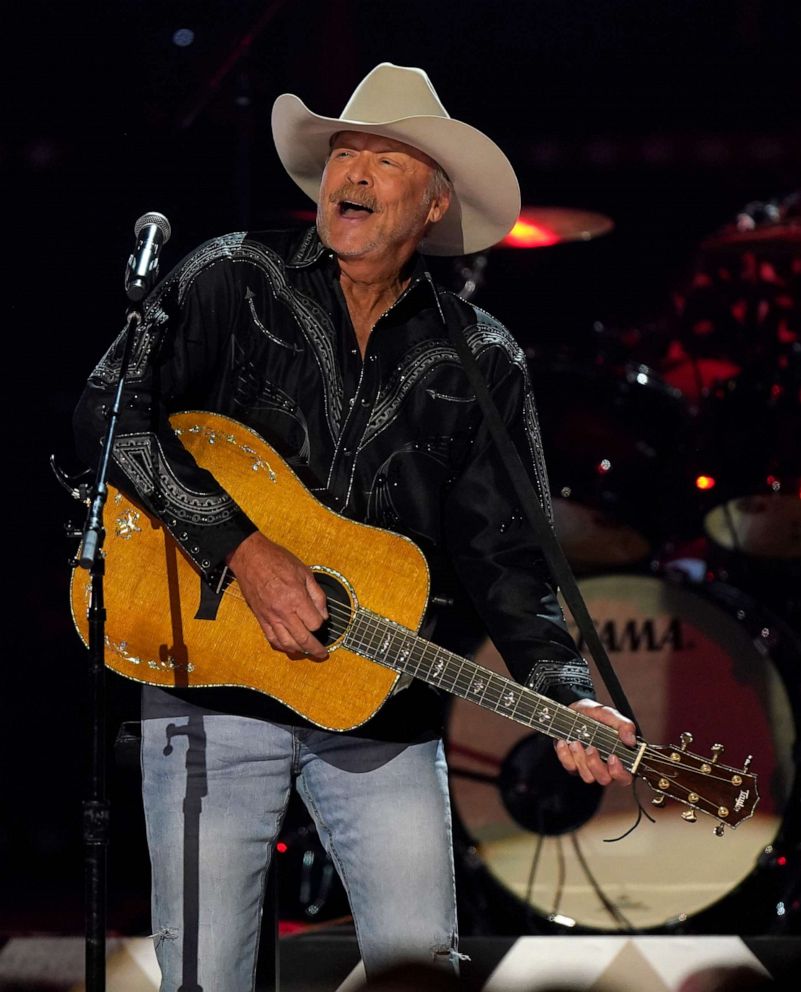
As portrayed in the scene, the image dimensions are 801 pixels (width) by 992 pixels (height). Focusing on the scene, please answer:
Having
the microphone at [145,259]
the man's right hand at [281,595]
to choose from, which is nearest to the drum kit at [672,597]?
the man's right hand at [281,595]

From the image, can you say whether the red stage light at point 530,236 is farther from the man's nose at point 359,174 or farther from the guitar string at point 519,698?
the guitar string at point 519,698

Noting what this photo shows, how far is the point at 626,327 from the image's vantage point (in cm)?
606

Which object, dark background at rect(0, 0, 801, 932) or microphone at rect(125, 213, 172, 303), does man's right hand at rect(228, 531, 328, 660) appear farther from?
dark background at rect(0, 0, 801, 932)

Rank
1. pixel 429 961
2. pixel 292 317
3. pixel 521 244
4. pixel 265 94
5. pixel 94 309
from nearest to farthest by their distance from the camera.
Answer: pixel 429 961
pixel 292 317
pixel 94 309
pixel 265 94
pixel 521 244

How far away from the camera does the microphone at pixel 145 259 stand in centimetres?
287

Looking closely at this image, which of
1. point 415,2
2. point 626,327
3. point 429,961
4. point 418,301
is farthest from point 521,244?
point 429,961

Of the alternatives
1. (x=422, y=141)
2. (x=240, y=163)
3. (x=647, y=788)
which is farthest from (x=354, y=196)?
(x=647, y=788)

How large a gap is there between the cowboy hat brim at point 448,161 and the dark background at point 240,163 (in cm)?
126

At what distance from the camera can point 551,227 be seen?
5797 mm

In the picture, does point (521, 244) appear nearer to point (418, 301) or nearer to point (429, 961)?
point (418, 301)

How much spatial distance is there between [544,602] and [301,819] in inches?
95.7

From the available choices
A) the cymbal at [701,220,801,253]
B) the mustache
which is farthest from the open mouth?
the cymbal at [701,220,801,253]

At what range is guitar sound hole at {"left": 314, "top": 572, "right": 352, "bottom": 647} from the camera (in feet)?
10.4

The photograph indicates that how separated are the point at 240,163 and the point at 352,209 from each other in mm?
1730
